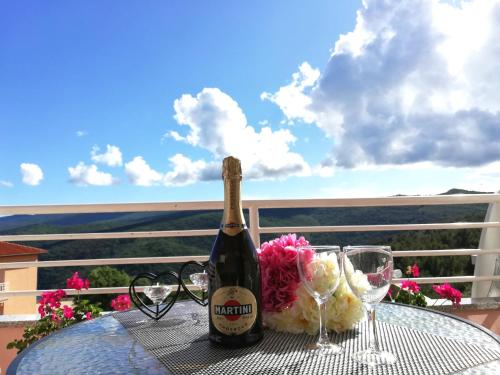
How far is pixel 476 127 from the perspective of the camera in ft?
23.4

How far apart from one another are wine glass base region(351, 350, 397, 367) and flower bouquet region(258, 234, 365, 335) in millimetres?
130

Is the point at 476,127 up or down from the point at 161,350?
up

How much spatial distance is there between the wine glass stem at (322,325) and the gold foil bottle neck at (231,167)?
0.31m

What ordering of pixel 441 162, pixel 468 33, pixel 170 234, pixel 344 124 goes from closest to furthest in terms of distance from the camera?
pixel 170 234 → pixel 468 33 → pixel 441 162 → pixel 344 124

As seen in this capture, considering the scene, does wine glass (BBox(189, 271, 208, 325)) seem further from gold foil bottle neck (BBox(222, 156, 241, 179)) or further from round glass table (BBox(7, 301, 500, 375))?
gold foil bottle neck (BBox(222, 156, 241, 179))

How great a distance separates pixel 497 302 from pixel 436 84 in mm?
4826

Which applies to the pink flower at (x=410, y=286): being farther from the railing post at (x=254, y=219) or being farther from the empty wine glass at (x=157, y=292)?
the empty wine glass at (x=157, y=292)

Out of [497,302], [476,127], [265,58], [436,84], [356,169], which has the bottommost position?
[497,302]

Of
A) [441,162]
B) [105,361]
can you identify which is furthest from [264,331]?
[441,162]

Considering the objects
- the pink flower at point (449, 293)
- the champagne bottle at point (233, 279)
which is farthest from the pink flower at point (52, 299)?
the pink flower at point (449, 293)

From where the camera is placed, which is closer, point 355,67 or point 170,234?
point 170,234

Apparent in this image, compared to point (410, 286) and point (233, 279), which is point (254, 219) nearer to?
point (410, 286)

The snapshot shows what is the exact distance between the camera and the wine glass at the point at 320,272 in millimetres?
832

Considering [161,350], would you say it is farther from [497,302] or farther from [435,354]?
[497,302]
